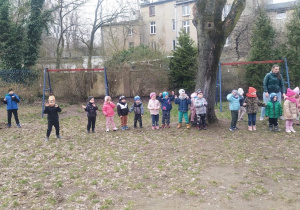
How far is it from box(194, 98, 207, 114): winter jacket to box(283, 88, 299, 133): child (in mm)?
2549

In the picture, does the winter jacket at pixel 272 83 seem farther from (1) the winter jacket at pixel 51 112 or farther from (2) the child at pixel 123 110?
(1) the winter jacket at pixel 51 112

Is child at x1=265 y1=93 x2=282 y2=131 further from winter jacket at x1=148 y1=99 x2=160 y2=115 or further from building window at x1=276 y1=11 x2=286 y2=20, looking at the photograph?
building window at x1=276 y1=11 x2=286 y2=20

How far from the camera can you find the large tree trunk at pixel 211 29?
32.0 feet

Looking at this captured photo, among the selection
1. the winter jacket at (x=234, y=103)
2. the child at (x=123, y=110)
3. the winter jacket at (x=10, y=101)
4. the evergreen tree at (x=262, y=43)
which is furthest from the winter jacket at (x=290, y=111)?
the evergreen tree at (x=262, y=43)

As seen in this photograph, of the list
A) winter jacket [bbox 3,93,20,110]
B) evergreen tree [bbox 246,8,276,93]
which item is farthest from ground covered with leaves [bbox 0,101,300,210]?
evergreen tree [bbox 246,8,276,93]

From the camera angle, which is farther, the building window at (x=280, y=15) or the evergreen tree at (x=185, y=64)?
the building window at (x=280, y=15)

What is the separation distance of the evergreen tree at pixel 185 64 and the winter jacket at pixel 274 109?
10.2 meters

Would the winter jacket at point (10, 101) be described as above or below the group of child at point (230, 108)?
Answer: above

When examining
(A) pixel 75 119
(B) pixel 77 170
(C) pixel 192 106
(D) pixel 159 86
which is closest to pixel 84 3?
(D) pixel 159 86

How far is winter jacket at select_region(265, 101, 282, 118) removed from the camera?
9.78 meters

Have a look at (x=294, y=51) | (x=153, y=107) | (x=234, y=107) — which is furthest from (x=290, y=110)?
(x=294, y=51)

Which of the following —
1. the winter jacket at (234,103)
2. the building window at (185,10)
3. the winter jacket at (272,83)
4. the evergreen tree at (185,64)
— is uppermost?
the building window at (185,10)

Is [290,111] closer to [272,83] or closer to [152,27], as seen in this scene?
[272,83]

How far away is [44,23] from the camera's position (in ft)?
67.9
